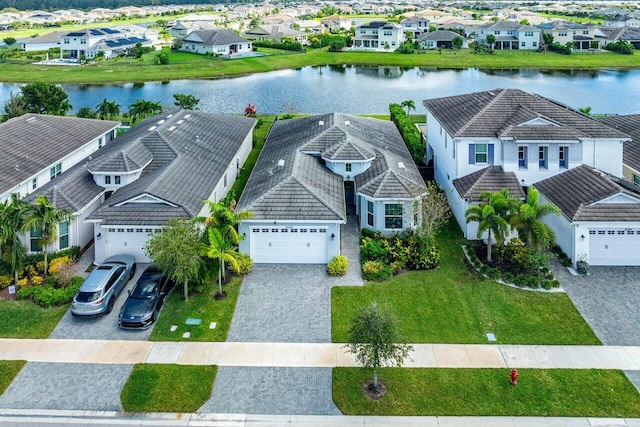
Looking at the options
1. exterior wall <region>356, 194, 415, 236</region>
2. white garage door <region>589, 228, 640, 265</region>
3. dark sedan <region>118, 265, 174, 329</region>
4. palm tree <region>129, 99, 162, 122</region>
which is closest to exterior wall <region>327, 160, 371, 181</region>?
exterior wall <region>356, 194, 415, 236</region>

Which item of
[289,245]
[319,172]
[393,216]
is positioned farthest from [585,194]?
[289,245]

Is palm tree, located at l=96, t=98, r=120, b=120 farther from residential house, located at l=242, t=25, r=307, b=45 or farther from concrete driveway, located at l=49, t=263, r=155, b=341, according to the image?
residential house, located at l=242, t=25, r=307, b=45

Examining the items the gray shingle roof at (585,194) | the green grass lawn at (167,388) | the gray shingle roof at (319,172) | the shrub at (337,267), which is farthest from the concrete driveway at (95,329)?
the gray shingle roof at (585,194)

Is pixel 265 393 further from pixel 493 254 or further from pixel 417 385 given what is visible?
pixel 493 254

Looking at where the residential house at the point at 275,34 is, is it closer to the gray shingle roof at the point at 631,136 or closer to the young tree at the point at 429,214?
the gray shingle roof at the point at 631,136

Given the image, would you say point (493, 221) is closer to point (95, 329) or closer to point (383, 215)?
point (383, 215)
